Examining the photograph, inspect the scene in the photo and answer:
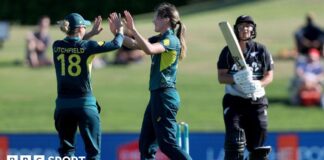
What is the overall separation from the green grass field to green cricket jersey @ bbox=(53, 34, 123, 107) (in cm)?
938

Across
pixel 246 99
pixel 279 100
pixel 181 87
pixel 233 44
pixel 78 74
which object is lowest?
pixel 279 100

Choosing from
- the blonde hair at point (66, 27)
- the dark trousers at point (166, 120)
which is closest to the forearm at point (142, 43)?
the dark trousers at point (166, 120)

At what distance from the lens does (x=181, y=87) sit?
25.7 m

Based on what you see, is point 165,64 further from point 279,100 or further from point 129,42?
point 279,100

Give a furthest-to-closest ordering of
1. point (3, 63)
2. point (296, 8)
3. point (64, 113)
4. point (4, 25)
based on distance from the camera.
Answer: point (296, 8)
point (4, 25)
point (3, 63)
point (64, 113)

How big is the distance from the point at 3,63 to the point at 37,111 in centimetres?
643

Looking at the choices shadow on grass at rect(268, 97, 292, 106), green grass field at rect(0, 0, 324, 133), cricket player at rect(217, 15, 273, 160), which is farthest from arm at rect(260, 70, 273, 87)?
shadow on grass at rect(268, 97, 292, 106)

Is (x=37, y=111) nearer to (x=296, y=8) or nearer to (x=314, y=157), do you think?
(x=314, y=157)

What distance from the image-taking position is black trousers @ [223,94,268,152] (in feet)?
38.0

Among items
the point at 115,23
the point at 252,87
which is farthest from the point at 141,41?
the point at 252,87

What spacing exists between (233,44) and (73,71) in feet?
5.78

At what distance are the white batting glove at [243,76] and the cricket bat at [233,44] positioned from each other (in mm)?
91

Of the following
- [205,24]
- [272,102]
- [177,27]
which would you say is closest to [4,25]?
[205,24]

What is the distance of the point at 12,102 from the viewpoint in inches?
958
